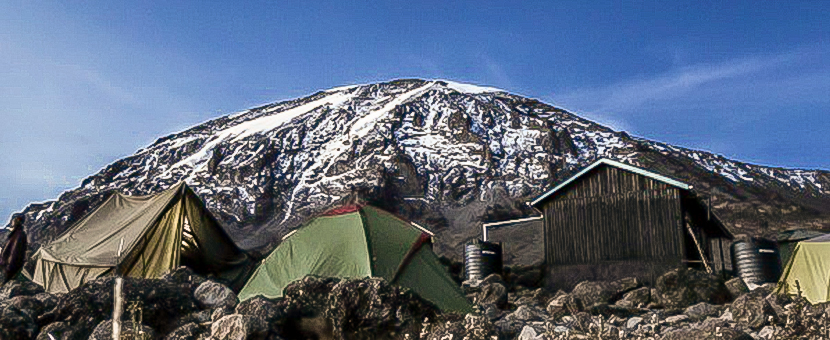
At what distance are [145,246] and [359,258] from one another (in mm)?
5889

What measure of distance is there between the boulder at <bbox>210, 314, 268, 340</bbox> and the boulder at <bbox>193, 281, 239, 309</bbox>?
230 centimetres

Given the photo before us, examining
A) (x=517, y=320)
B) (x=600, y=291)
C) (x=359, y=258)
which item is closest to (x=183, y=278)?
(x=359, y=258)

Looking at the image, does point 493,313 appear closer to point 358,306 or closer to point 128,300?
point 358,306

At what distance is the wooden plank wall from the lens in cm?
2389

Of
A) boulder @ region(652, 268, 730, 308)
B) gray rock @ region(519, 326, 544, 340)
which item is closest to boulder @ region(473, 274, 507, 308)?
boulder @ region(652, 268, 730, 308)

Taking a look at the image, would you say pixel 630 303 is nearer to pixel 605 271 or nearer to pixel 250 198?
pixel 605 271

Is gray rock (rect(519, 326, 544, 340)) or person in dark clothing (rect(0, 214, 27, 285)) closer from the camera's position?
gray rock (rect(519, 326, 544, 340))

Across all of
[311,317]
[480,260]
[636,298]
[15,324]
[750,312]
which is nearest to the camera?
[311,317]

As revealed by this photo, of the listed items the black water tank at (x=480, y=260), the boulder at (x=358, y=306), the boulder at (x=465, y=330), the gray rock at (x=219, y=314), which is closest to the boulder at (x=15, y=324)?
the gray rock at (x=219, y=314)

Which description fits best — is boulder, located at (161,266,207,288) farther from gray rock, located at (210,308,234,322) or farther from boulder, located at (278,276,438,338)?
boulder, located at (278,276,438,338)

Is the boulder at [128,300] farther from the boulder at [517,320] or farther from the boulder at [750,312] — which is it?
the boulder at [750,312]

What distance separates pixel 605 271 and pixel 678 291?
6903 millimetres

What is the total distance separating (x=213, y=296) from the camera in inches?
441

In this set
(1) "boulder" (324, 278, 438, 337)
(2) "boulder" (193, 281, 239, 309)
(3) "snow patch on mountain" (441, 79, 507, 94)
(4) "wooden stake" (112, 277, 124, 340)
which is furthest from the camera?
(3) "snow patch on mountain" (441, 79, 507, 94)
